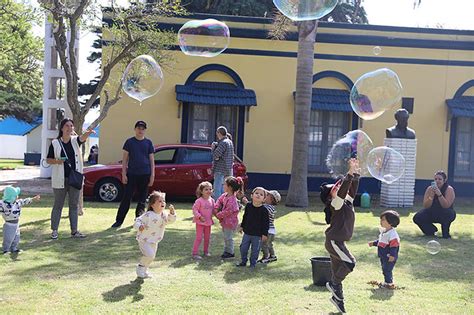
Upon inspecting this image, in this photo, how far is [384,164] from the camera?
317 inches

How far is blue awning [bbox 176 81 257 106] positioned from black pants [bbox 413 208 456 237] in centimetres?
736

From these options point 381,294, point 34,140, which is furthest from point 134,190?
point 34,140

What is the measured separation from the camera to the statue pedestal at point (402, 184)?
15008 millimetres

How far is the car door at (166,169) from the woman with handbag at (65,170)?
198 inches

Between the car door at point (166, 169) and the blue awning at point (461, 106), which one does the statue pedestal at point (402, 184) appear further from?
the car door at point (166, 169)

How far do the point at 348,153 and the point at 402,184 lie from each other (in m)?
8.54

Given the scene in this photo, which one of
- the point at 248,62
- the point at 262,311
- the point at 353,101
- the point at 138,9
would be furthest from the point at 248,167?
the point at 262,311

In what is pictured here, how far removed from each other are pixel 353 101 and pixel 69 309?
5067mm

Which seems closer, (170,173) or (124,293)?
(124,293)

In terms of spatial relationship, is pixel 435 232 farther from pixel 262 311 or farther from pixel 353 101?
pixel 262 311

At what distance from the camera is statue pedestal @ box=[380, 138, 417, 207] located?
15.0 m

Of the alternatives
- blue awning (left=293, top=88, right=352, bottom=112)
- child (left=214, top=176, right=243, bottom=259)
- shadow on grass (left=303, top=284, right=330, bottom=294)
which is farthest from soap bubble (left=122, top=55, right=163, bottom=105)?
blue awning (left=293, top=88, right=352, bottom=112)

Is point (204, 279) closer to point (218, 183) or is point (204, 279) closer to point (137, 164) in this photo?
point (137, 164)

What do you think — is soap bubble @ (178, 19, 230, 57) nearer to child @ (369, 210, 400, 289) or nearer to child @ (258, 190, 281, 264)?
child @ (258, 190, 281, 264)
